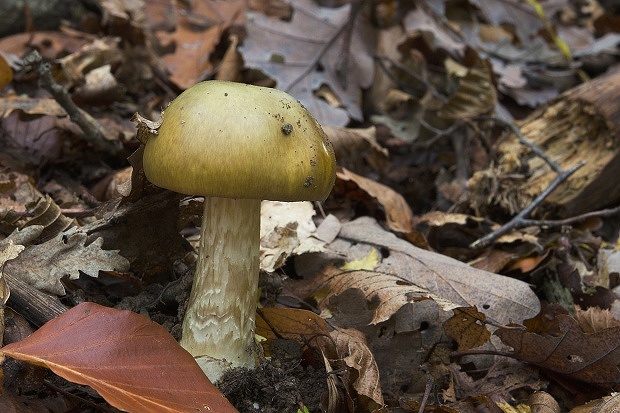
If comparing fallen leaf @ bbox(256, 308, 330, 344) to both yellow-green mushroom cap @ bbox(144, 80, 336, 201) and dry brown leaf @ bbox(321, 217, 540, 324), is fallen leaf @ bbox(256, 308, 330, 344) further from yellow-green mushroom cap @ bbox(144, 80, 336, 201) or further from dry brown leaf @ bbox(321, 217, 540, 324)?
yellow-green mushroom cap @ bbox(144, 80, 336, 201)

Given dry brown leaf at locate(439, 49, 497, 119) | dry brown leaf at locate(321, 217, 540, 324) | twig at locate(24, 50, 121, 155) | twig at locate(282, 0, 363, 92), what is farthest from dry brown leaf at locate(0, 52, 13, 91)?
dry brown leaf at locate(439, 49, 497, 119)

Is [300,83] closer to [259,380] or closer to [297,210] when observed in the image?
[297,210]

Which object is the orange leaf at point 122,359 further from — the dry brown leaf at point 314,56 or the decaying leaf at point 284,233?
the dry brown leaf at point 314,56

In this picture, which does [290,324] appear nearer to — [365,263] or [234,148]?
[365,263]

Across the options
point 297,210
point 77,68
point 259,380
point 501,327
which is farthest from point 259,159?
point 77,68

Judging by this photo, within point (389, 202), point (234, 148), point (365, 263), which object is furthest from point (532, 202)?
point (234, 148)

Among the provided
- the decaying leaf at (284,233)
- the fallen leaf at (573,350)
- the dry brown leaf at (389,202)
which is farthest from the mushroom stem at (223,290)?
the dry brown leaf at (389,202)
